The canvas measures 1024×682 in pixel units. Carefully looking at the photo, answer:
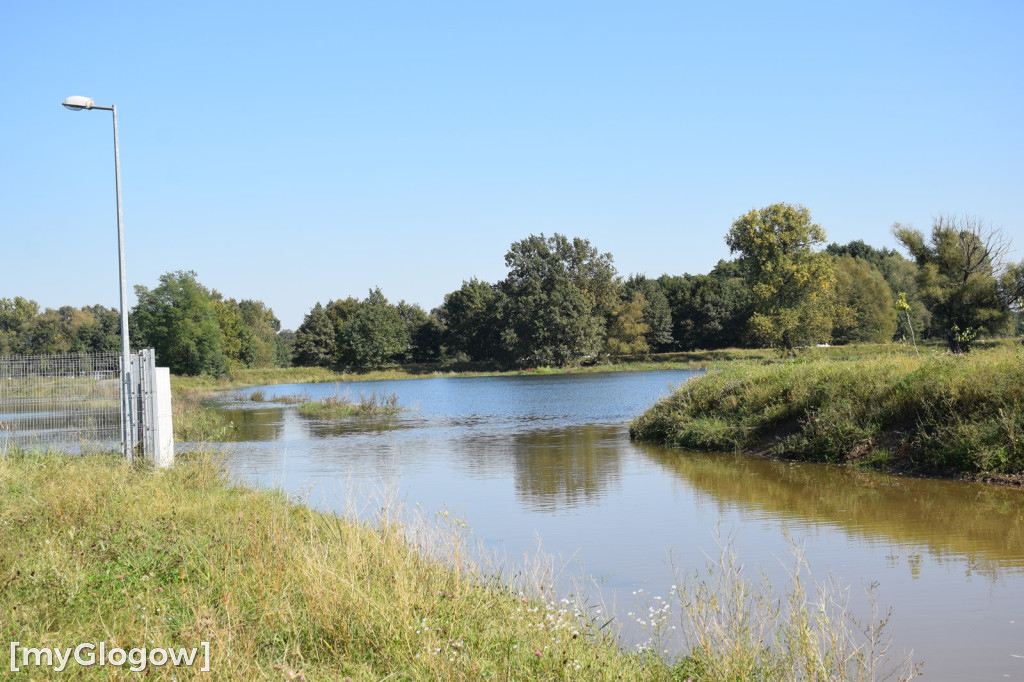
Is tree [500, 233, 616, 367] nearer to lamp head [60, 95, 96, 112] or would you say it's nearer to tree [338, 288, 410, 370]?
tree [338, 288, 410, 370]

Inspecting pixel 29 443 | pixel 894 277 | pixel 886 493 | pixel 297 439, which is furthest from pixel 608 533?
pixel 894 277

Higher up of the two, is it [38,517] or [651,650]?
[38,517]

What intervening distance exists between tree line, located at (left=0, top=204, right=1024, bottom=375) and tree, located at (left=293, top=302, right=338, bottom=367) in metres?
0.18

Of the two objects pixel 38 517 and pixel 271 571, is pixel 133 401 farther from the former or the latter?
pixel 271 571

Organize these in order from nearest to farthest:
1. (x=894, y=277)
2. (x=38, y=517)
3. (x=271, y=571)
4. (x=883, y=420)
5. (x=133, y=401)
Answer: (x=271, y=571) < (x=38, y=517) < (x=133, y=401) < (x=883, y=420) < (x=894, y=277)

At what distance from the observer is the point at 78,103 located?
13.7 m

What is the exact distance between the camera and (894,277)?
9875 centimetres

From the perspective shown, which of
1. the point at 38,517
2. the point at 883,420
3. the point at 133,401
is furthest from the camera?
the point at 883,420

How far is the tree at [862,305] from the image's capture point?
7731cm

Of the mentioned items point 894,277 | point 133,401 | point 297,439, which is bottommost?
point 297,439

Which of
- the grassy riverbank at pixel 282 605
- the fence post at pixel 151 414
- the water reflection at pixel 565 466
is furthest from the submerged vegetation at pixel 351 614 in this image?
the fence post at pixel 151 414

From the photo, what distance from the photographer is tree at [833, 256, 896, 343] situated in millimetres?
77312

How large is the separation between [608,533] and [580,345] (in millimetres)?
70776

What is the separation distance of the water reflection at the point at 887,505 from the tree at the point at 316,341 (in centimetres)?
8356
